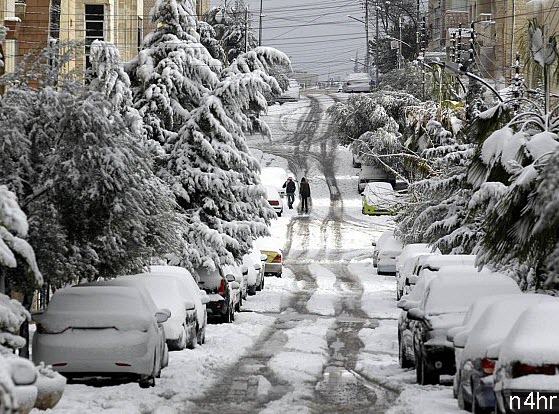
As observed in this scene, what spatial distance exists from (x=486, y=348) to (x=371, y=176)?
199 ft

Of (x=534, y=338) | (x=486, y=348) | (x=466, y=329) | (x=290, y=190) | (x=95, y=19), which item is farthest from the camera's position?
(x=290, y=190)

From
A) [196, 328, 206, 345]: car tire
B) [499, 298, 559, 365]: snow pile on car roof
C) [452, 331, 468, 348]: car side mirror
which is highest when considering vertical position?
[499, 298, 559, 365]: snow pile on car roof

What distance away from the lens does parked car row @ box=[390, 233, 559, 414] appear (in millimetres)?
12531

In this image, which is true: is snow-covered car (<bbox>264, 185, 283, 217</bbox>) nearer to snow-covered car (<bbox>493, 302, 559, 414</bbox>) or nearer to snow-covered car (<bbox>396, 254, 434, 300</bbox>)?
snow-covered car (<bbox>396, 254, 434, 300</bbox>)

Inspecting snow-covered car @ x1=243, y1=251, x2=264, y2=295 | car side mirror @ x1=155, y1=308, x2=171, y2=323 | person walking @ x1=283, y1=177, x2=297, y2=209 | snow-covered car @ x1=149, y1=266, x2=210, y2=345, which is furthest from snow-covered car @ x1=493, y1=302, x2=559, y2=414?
person walking @ x1=283, y1=177, x2=297, y2=209

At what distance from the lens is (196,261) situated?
1326 inches

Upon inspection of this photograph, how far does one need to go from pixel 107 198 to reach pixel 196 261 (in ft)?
43.6

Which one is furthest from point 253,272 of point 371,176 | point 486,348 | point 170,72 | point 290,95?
point 290,95

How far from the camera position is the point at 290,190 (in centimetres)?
7038

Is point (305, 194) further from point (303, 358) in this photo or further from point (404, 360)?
point (404, 360)

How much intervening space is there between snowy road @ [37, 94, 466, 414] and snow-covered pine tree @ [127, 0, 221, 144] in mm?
5819

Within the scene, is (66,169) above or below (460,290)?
above

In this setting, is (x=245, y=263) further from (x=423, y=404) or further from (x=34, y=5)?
(x=423, y=404)

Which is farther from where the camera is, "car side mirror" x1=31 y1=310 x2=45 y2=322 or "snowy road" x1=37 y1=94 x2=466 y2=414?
"car side mirror" x1=31 y1=310 x2=45 y2=322
